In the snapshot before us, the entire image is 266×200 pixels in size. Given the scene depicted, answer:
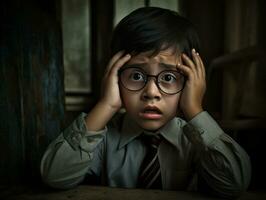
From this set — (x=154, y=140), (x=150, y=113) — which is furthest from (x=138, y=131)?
(x=150, y=113)

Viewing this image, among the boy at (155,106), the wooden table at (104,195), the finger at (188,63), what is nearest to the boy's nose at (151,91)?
the boy at (155,106)

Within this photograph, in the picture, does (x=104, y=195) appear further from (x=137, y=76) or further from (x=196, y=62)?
(x=196, y=62)

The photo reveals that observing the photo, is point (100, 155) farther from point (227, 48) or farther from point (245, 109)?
point (227, 48)

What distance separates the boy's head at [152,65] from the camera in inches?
36.2

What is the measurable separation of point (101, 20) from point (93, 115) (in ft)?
6.32

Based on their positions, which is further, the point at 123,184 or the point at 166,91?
the point at 123,184

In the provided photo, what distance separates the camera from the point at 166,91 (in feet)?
3.04

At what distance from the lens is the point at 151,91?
91cm

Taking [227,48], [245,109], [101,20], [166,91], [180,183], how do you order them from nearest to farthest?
1. [166,91]
2. [180,183]
3. [245,109]
4. [227,48]
5. [101,20]

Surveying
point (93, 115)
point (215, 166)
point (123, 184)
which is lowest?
point (123, 184)

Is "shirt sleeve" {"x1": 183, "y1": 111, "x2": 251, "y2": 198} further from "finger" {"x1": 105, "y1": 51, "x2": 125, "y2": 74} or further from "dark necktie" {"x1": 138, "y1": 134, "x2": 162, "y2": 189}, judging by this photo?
"finger" {"x1": 105, "y1": 51, "x2": 125, "y2": 74}

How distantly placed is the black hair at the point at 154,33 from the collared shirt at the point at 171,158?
205 mm

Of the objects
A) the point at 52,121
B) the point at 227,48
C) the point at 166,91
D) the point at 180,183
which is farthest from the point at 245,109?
the point at 52,121

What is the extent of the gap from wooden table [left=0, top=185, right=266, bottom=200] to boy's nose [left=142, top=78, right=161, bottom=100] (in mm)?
228
